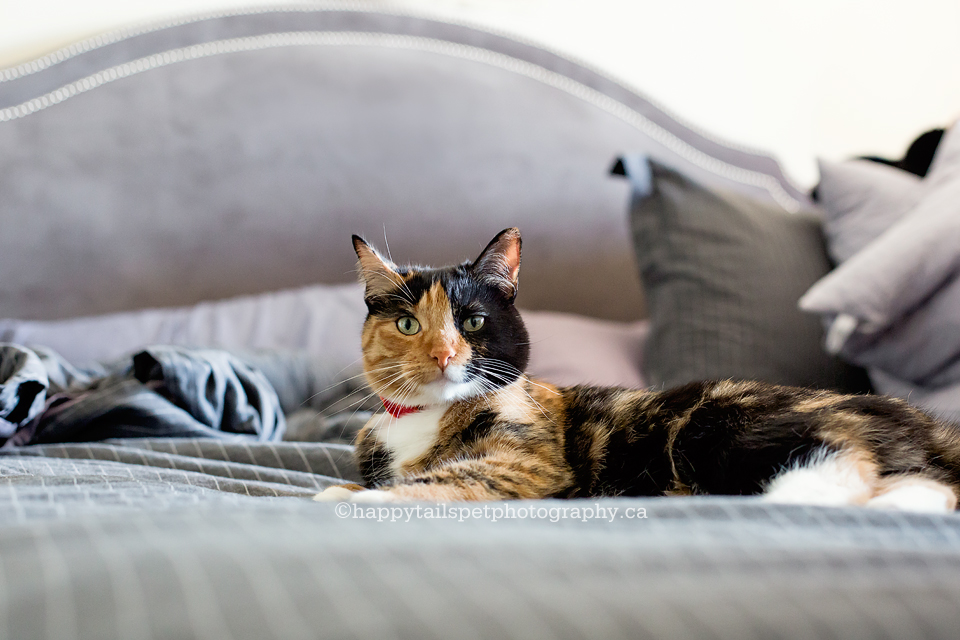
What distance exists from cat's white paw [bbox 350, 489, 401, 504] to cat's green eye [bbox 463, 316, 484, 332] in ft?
0.84

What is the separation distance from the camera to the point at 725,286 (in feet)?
5.05

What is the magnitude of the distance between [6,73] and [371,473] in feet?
5.24

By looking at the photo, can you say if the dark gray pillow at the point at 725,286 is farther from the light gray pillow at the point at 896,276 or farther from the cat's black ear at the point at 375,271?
the cat's black ear at the point at 375,271

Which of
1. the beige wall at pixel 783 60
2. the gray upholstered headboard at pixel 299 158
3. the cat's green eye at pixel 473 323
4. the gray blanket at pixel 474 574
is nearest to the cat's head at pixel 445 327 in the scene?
the cat's green eye at pixel 473 323

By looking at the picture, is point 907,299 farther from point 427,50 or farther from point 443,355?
point 427,50

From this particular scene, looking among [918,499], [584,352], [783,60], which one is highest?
[783,60]

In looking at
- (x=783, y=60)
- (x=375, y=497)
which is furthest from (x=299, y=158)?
(x=783, y=60)

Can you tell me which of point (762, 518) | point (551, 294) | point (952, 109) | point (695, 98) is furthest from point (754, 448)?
point (952, 109)

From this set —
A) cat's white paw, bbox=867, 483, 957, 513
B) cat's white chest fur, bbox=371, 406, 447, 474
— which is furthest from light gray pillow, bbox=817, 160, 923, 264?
cat's white chest fur, bbox=371, 406, 447, 474

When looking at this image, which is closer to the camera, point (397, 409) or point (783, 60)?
point (397, 409)

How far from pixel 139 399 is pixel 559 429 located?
2.28 ft

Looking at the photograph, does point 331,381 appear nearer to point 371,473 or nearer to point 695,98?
point 371,473

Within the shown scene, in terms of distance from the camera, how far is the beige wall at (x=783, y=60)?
2.30 m

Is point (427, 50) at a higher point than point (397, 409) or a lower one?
higher
